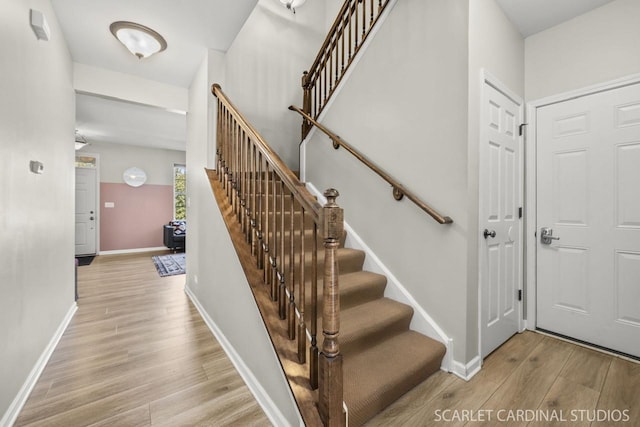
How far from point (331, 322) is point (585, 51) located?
284cm

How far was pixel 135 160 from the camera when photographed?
277 inches

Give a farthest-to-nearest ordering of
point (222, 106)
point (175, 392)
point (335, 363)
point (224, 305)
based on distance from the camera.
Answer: point (222, 106), point (224, 305), point (175, 392), point (335, 363)

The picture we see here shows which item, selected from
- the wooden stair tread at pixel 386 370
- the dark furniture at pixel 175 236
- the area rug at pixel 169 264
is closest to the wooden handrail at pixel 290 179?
the wooden stair tread at pixel 386 370

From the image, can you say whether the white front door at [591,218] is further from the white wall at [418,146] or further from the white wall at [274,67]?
the white wall at [274,67]

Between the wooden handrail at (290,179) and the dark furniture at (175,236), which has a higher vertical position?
the wooden handrail at (290,179)

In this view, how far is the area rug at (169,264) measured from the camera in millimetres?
4844

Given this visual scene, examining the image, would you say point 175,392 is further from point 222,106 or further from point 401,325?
point 222,106

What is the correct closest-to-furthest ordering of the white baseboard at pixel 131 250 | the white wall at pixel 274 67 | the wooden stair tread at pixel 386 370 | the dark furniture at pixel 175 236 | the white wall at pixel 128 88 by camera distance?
the wooden stair tread at pixel 386 370
the white wall at pixel 128 88
the white wall at pixel 274 67
the dark furniture at pixel 175 236
the white baseboard at pixel 131 250

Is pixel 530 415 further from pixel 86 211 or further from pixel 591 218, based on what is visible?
pixel 86 211

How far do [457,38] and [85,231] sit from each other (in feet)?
25.8

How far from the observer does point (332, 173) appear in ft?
9.43

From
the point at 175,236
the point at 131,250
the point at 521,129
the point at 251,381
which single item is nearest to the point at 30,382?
the point at 251,381

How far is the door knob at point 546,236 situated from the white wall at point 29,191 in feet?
12.2

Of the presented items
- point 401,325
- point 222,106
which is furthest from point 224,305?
point 222,106
